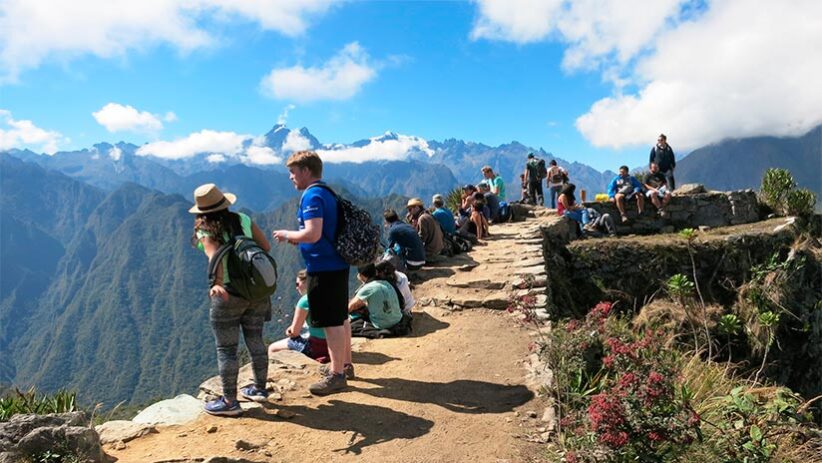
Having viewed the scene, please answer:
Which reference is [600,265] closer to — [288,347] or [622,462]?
[288,347]

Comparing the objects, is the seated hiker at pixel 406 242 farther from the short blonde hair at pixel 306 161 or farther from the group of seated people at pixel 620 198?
the group of seated people at pixel 620 198

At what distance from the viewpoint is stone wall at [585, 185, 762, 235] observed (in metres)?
13.7

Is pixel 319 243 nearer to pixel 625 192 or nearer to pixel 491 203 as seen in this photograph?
pixel 491 203

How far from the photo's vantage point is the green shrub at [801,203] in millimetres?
12445

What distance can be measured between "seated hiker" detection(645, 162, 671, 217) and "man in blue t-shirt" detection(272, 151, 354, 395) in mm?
12178

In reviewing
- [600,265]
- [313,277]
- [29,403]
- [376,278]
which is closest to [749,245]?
[600,265]

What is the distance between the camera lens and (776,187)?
13.5 metres

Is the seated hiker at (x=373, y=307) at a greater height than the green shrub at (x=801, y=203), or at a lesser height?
lesser

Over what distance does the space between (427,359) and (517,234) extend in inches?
305

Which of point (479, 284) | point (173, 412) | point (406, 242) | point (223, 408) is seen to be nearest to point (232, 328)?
point (223, 408)

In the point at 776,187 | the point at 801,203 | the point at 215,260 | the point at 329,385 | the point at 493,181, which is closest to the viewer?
the point at 215,260

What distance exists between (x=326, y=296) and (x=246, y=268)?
0.75 meters

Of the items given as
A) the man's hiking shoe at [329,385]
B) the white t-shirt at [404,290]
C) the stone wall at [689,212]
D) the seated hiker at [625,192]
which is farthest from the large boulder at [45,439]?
the seated hiker at [625,192]

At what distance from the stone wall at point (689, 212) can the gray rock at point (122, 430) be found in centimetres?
1271
